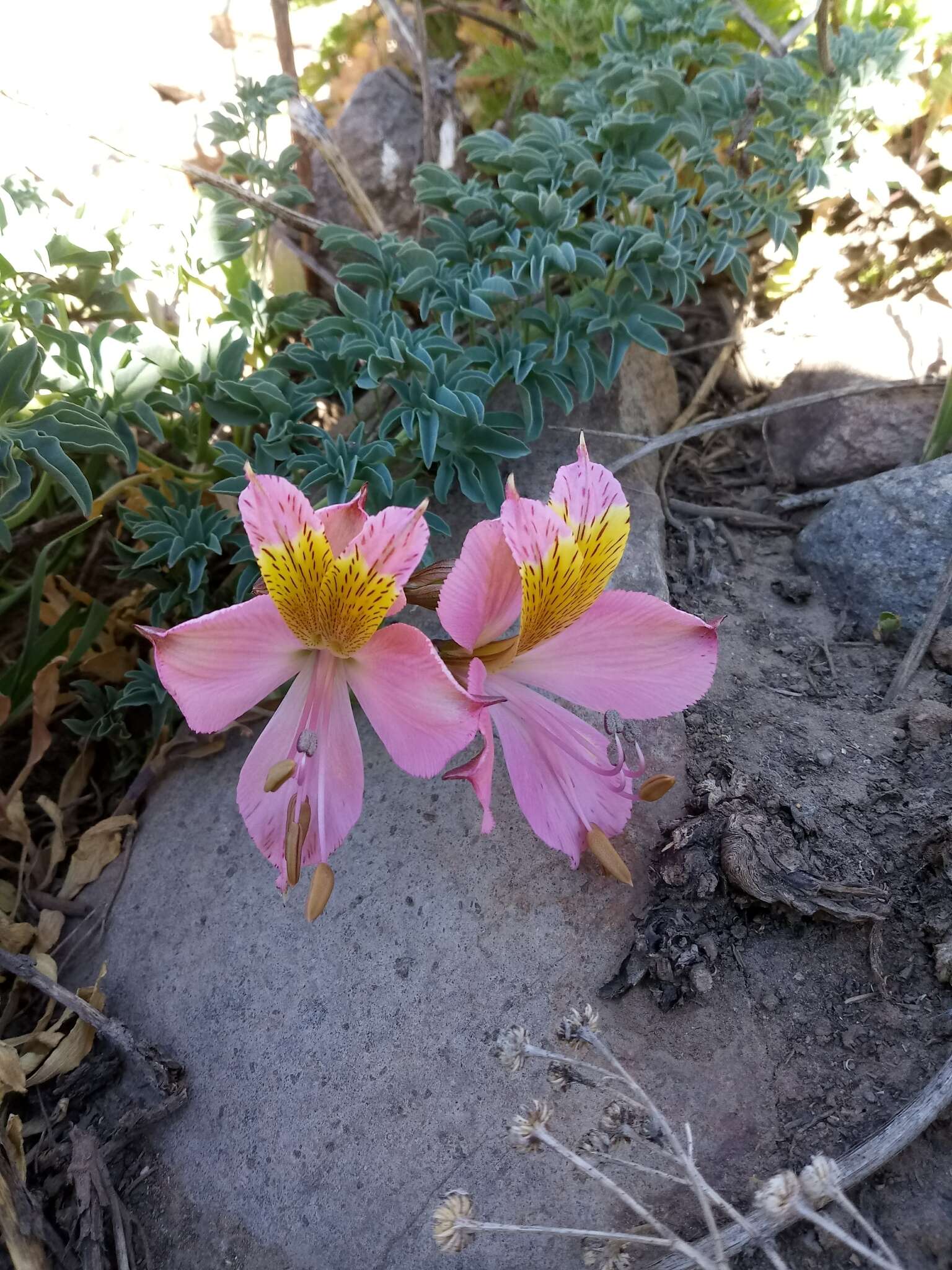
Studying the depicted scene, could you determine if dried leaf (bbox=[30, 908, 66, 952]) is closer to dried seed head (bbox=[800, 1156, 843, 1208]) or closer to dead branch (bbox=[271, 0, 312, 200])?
dried seed head (bbox=[800, 1156, 843, 1208])

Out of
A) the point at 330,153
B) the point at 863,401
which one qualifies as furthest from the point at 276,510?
the point at 330,153

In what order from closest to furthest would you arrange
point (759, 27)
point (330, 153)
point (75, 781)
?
point (75, 781) → point (759, 27) → point (330, 153)

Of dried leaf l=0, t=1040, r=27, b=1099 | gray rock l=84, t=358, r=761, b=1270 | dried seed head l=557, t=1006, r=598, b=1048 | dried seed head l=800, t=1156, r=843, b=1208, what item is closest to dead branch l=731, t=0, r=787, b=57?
gray rock l=84, t=358, r=761, b=1270

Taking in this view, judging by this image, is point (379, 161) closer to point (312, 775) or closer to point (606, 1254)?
point (312, 775)

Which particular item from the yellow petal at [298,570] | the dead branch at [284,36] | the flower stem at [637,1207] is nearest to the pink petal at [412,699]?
the yellow petal at [298,570]

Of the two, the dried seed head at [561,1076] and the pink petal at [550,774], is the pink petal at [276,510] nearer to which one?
the pink petal at [550,774]

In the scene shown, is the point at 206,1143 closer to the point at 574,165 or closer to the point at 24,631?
the point at 24,631
